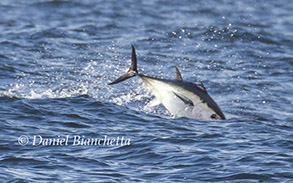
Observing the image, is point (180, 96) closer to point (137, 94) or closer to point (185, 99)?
point (185, 99)

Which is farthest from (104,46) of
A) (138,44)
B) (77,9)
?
(77,9)

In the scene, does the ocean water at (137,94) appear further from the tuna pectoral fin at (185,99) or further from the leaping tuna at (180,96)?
the tuna pectoral fin at (185,99)

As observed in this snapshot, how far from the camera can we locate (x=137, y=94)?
49.6 feet

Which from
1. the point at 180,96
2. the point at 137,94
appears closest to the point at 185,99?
the point at 180,96

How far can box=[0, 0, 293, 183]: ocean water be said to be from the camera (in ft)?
32.5

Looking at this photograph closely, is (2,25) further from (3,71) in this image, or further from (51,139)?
(51,139)

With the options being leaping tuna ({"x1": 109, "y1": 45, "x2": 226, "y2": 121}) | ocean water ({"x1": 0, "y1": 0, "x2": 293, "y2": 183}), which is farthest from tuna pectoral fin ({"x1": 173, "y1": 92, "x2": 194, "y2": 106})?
ocean water ({"x1": 0, "y1": 0, "x2": 293, "y2": 183})

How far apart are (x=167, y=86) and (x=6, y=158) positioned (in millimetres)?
3412

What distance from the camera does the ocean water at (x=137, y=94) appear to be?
9914 mm

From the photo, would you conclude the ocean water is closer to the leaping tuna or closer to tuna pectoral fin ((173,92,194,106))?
the leaping tuna

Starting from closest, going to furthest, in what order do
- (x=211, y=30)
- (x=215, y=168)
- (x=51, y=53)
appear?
1. (x=215, y=168)
2. (x=51, y=53)
3. (x=211, y=30)

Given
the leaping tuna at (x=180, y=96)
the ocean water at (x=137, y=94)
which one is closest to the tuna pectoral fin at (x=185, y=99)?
the leaping tuna at (x=180, y=96)

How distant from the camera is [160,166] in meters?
9.92

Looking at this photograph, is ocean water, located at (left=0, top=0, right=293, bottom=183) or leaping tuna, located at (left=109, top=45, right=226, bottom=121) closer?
ocean water, located at (left=0, top=0, right=293, bottom=183)
